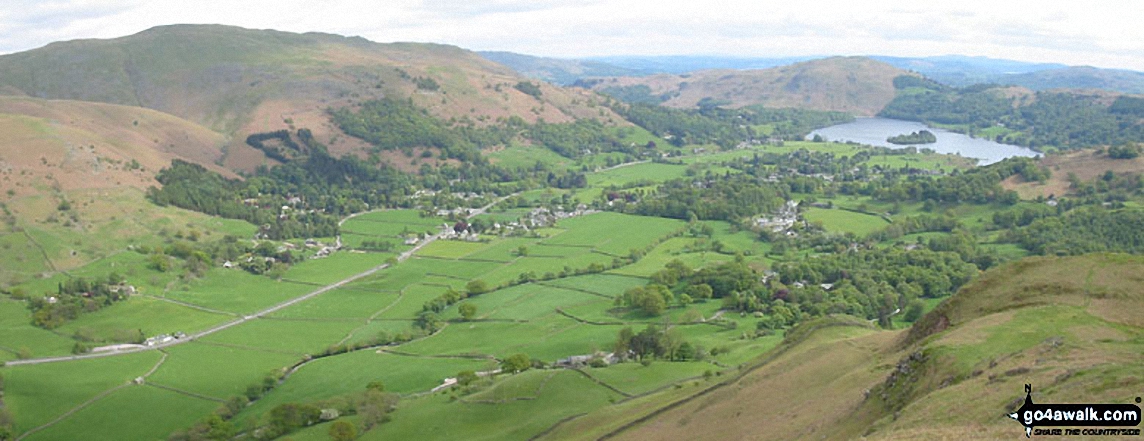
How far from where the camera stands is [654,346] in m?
93.8

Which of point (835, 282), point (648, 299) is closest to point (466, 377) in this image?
point (648, 299)

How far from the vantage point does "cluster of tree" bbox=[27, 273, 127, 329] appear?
114438mm

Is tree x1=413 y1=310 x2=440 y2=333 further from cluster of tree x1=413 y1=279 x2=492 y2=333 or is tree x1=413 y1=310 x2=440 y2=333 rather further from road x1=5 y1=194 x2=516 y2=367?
road x1=5 y1=194 x2=516 y2=367

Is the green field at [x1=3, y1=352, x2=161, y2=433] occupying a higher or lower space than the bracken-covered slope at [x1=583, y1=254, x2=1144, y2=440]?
lower

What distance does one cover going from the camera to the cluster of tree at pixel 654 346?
299ft

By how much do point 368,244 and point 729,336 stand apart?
90.3 metres

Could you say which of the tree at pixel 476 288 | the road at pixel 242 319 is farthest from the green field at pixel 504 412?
the road at pixel 242 319

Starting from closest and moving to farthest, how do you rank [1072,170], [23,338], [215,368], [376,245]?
[215,368] → [23,338] → [376,245] → [1072,170]

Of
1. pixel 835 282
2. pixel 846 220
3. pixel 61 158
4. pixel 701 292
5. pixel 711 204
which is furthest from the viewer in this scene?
pixel 711 204

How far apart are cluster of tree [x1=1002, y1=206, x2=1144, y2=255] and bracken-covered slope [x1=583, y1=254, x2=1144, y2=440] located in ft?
255

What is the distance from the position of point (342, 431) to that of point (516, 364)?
21.0m

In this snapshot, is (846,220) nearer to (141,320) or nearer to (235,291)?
(235,291)

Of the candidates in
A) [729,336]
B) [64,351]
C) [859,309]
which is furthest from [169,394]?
[859,309]

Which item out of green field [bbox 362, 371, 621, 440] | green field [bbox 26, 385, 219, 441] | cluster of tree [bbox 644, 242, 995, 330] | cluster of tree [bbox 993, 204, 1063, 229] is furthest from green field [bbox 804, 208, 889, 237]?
green field [bbox 26, 385, 219, 441]
